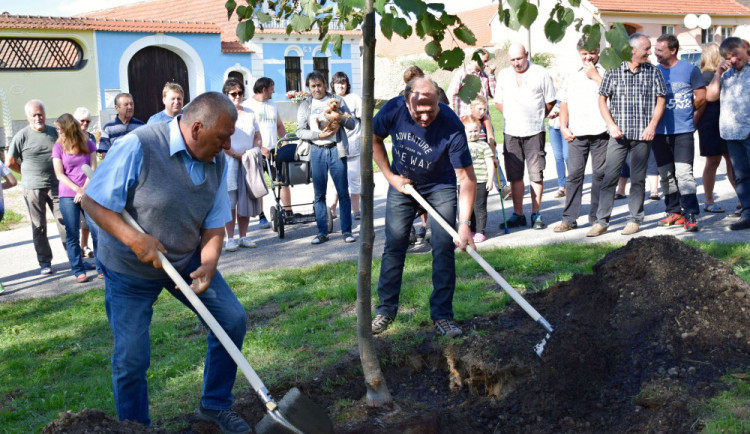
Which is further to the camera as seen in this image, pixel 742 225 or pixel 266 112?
pixel 266 112

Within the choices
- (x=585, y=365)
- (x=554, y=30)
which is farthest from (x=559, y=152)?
(x=554, y=30)

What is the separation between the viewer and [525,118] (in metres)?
8.95

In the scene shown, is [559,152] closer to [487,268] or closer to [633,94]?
[633,94]

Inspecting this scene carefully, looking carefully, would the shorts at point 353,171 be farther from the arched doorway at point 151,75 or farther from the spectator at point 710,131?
the arched doorway at point 151,75

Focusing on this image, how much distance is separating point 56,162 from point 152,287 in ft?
15.0

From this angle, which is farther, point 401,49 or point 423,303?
point 401,49

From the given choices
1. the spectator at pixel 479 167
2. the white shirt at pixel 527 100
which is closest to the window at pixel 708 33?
the white shirt at pixel 527 100

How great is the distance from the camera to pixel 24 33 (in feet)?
77.2

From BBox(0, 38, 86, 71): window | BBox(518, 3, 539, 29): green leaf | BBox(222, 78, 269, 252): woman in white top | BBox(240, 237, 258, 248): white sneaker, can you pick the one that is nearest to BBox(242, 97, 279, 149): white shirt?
BBox(222, 78, 269, 252): woman in white top

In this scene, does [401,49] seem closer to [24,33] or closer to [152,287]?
[24,33]

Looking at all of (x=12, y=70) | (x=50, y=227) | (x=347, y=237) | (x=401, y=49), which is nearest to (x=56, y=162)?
(x=347, y=237)

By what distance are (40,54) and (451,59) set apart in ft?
78.6

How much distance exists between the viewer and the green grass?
11.6 m

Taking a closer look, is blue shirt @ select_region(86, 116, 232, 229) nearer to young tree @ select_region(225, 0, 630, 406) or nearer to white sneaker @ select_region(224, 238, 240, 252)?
young tree @ select_region(225, 0, 630, 406)
